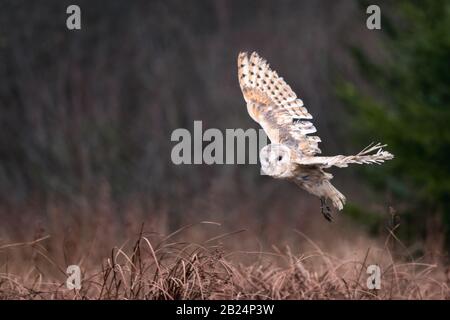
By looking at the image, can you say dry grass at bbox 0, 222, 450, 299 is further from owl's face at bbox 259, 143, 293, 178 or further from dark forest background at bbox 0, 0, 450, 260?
dark forest background at bbox 0, 0, 450, 260

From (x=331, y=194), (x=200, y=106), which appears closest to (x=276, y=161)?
(x=331, y=194)

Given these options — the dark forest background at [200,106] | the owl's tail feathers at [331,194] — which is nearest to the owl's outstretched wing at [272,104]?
the owl's tail feathers at [331,194]

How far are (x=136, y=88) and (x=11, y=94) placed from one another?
2.28 m

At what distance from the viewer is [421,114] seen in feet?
33.8

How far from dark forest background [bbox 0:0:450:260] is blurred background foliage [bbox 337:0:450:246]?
0.06ft

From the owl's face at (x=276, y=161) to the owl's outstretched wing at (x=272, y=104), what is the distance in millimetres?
315

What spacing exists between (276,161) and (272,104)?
649mm

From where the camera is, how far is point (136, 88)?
54.2 ft

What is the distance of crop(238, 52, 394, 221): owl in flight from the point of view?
5.02 meters

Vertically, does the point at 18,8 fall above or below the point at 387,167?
above
